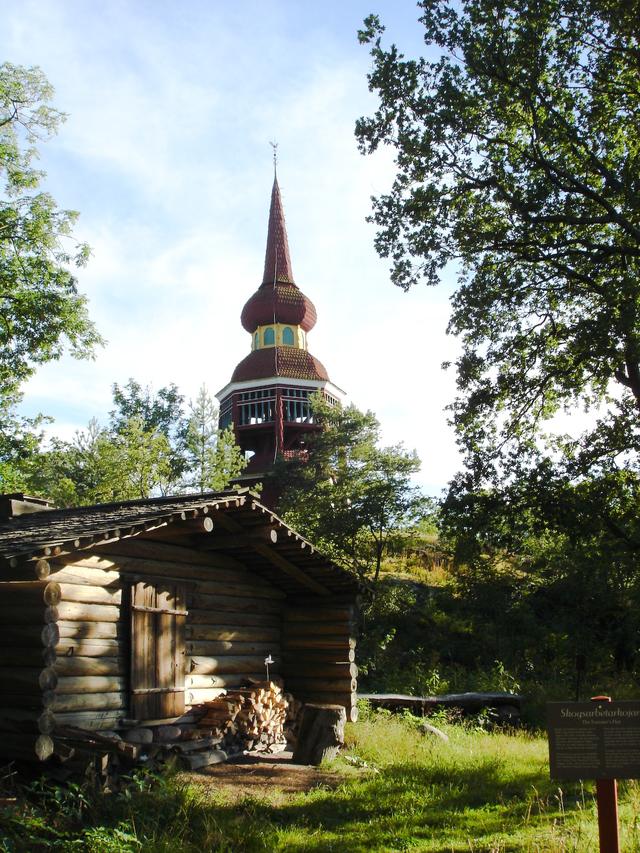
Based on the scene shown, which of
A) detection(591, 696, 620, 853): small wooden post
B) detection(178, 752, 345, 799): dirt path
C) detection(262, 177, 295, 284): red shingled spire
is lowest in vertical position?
detection(178, 752, 345, 799): dirt path

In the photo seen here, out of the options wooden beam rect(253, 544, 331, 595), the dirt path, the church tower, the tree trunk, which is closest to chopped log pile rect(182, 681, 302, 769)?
the dirt path

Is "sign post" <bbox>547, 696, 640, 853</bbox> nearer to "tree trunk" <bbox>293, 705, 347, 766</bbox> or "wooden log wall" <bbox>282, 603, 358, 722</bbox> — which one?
"tree trunk" <bbox>293, 705, 347, 766</bbox>

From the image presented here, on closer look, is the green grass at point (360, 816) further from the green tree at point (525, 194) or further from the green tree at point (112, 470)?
the green tree at point (112, 470)

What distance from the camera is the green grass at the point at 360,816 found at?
7.00m

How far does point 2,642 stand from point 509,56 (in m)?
13.1

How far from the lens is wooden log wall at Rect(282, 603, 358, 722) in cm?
1422

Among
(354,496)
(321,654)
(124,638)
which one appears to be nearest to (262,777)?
(124,638)

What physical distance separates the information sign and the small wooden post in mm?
135

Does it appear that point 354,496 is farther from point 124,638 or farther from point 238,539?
point 124,638

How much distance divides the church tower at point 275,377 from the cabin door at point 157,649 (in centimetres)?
2877

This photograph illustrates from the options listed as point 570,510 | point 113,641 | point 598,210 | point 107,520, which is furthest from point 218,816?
point 598,210

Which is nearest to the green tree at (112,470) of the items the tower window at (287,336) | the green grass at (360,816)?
the tower window at (287,336)

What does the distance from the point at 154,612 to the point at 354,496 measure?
1464cm

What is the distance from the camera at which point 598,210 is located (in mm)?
15555
